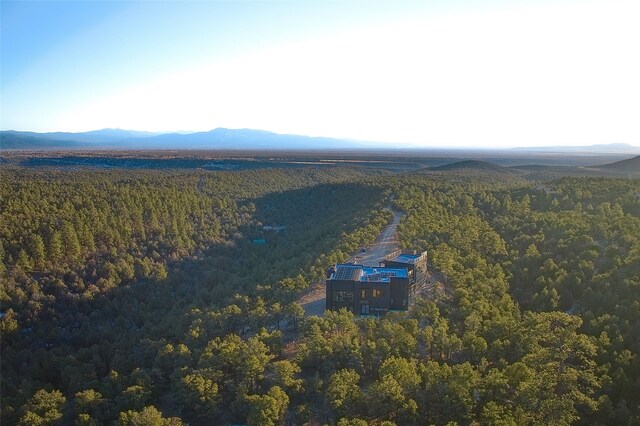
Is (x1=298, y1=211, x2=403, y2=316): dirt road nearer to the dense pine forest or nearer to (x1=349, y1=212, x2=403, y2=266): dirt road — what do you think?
(x1=349, y1=212, x2=403, y2=266): dirt road

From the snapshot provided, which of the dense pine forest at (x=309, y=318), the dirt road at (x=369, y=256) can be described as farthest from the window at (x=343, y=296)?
the dense pine forest at (x=309, y=318)

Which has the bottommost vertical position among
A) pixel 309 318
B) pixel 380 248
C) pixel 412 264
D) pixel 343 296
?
pixel 309 318

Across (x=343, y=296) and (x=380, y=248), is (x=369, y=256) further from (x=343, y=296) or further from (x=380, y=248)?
(x=343, y=296)

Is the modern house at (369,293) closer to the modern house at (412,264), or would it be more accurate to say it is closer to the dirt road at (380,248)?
the modern house at (412,264)

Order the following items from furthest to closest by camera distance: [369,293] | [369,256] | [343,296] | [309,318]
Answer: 1. [369,256]
2. [369,293]
3. [343,296]
4. [309,318]

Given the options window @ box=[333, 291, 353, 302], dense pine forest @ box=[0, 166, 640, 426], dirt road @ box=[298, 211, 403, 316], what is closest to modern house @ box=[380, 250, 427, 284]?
dense pine forest @ box=[0, 166, 640, 426]

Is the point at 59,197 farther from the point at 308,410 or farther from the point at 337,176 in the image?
the point at 337,176

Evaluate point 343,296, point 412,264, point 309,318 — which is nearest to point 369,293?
point 343,296
